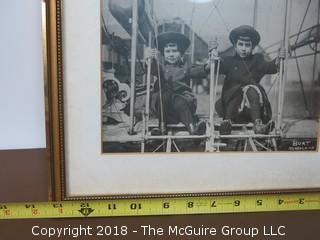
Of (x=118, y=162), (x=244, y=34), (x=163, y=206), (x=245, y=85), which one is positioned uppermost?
(x=244, y=34)

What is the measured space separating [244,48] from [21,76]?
47 centimetres

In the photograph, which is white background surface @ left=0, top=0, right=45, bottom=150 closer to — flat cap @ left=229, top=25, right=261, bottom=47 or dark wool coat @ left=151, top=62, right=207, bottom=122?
dark wool coat @ left=151, top=62, right=207, bottom=122

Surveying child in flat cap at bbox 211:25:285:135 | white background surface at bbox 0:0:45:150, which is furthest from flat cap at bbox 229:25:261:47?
white background surface at bbox 0:0:45:150

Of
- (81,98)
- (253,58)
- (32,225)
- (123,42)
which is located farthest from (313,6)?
(32,225)

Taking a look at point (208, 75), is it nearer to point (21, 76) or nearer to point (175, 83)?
point (175, 83)

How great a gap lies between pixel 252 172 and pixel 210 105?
181mm

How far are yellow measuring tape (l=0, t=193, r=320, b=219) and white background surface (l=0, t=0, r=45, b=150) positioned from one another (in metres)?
0.14

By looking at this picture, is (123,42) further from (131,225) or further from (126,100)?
(131,225)

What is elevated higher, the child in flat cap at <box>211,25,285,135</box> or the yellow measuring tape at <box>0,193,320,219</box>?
the child in flat cap at <box>211,25,285,135</box>

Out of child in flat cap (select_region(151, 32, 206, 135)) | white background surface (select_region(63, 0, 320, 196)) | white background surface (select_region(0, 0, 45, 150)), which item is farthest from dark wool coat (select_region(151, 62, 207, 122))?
white background surface (select_region(0, 0, 45, 150))

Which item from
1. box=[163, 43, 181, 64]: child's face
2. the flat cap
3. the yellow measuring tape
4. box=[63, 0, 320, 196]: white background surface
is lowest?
the yellow measuring tape

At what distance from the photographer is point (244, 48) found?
0.69 metres

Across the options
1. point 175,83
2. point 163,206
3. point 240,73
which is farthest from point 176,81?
point 163,206

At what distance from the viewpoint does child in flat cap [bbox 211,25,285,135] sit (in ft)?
2.25
